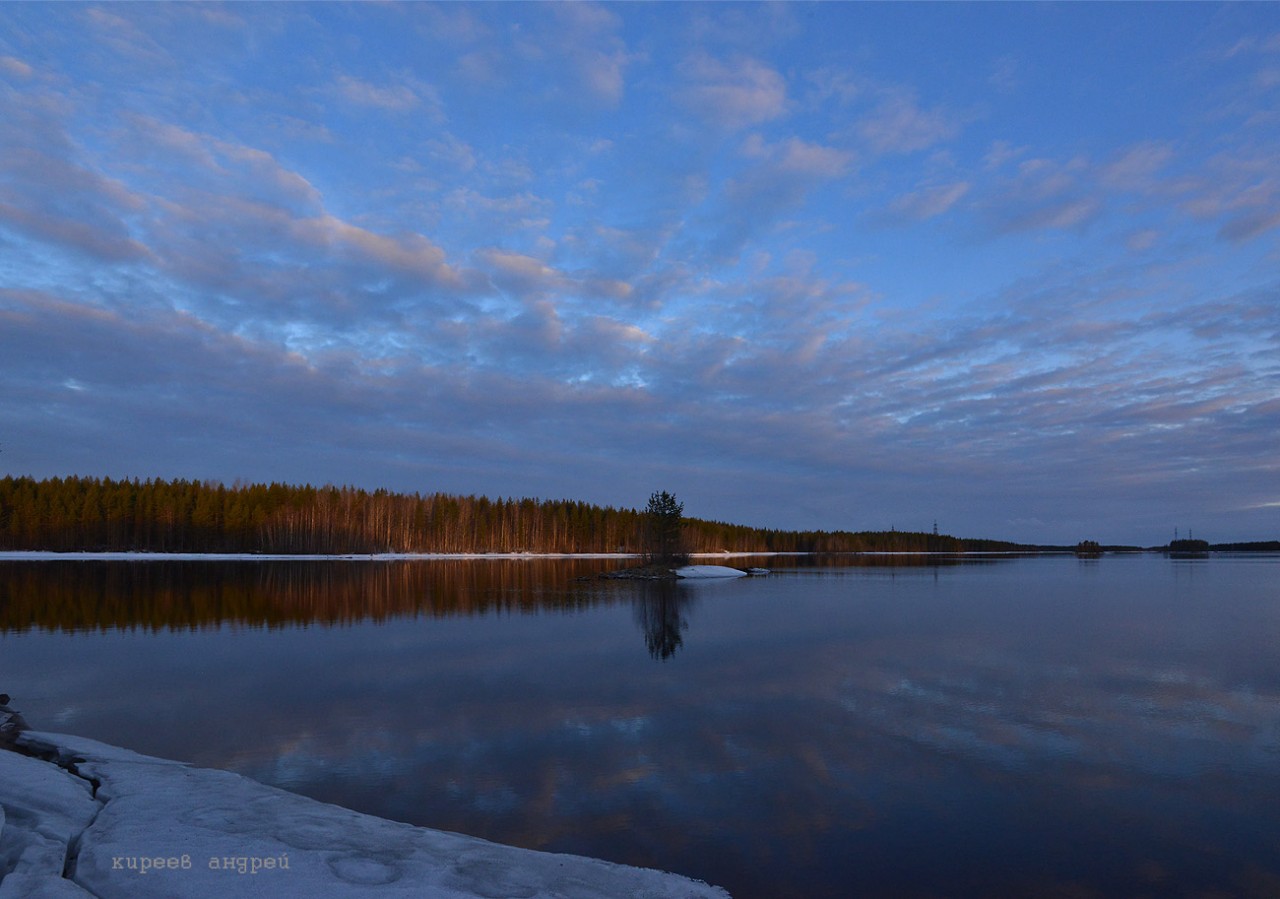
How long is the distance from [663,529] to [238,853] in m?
95.2

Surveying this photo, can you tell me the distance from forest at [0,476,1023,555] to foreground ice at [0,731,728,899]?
117 m

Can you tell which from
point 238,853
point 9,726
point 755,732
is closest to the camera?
point 238,853

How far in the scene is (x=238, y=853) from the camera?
8242 mm

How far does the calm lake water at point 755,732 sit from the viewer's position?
9961 millimetres

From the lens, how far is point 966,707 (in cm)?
1820

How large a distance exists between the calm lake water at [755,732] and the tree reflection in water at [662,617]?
1.38 feet

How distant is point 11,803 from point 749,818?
10199 mm

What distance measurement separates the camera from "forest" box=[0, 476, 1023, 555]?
11719cm

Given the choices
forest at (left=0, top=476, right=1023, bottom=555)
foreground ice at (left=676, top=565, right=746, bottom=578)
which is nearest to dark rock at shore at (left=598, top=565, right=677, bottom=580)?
foreground ice at (left=676, top=565, right=746, bottom=578)

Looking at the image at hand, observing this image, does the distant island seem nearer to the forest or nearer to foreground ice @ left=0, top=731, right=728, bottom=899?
the forest

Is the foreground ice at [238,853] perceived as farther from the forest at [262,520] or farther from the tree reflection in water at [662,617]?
the forest at [262,520]

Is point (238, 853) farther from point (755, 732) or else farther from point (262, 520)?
point (262, 520)

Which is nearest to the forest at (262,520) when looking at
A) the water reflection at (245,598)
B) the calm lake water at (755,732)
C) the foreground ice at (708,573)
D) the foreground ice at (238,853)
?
the foreground ice at (708,573)

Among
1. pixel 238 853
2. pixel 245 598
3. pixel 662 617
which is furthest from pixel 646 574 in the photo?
pixel 238 853
